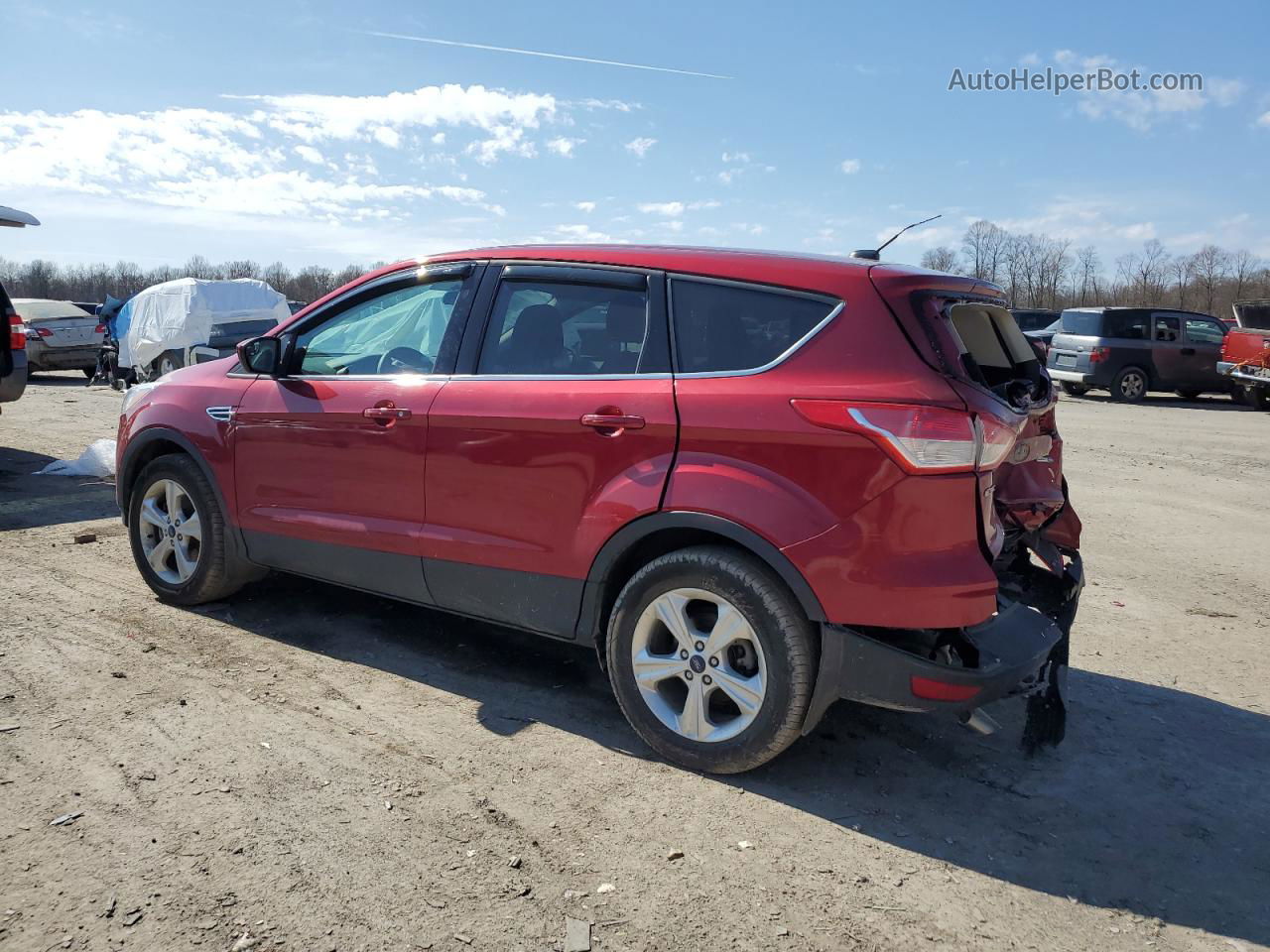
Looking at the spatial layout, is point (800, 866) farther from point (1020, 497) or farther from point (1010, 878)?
point (1020, 497)

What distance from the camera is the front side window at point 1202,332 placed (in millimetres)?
19375

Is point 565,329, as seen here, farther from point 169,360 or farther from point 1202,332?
point 1202,332

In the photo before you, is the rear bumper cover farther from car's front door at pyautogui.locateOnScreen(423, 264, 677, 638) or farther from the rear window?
the rear window

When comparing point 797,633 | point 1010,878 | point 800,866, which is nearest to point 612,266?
point 797,633

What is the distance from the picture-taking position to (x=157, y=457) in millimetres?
5199

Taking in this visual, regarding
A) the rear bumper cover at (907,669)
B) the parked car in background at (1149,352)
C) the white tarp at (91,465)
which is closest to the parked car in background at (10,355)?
the white tarp at (91,465)

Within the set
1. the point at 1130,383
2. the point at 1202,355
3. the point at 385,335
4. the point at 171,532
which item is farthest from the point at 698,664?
the point at 1202,355

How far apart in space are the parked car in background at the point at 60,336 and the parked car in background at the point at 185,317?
2595 mm

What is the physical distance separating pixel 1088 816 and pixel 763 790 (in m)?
1.10

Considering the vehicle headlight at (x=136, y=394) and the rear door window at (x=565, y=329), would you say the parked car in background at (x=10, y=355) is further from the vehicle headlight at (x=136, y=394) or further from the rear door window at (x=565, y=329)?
the rear door window at (x=565, y=329)

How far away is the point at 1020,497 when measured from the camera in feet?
12.4

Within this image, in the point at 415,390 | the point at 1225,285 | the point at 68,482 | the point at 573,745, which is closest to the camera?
the point at 573,745

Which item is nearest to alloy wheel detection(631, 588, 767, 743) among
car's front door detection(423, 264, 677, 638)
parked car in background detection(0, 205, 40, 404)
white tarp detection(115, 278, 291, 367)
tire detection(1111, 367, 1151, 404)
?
car's front door detection(423, 264, 677, 638)

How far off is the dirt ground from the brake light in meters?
1.21
